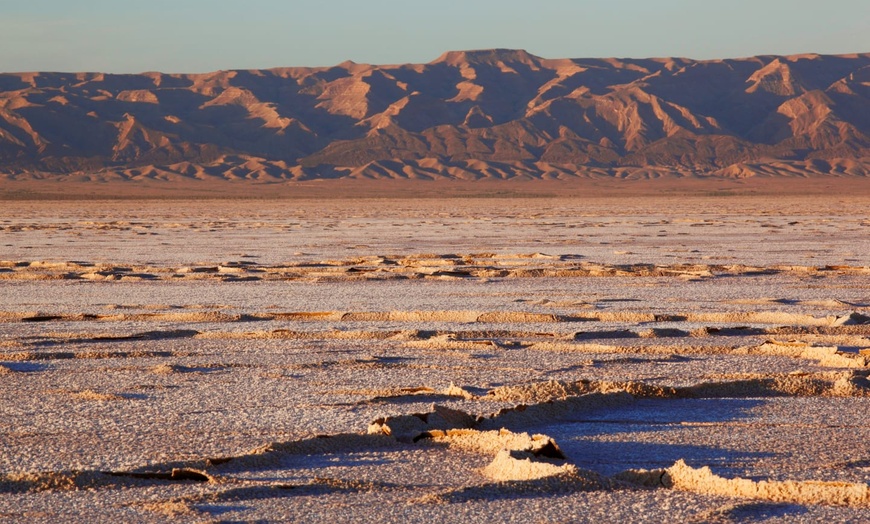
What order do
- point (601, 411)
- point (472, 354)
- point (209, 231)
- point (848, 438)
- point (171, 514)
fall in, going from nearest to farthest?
point (171, 514) → point (848, 438) → point (601, 411) → point (472, 354) → point (209, 231)

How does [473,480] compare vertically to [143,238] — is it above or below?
above

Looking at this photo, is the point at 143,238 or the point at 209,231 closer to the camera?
the point at 143,238

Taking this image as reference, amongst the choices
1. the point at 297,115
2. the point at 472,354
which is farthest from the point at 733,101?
the point at 472,354

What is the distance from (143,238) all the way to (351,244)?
5.44m

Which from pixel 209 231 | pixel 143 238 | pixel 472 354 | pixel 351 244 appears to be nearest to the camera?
pixel 472 354

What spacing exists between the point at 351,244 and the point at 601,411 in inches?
676

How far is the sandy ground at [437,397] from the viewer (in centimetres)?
471

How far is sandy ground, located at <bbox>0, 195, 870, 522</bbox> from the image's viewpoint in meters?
4.71

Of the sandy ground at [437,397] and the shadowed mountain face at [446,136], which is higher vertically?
the sandy ground at [437,397]

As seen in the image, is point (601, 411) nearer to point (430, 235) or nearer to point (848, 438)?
point (848, 438)

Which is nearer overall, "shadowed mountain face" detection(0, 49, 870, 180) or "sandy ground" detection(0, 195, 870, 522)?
"sandy ground" detection(0, 195, 870, 522)

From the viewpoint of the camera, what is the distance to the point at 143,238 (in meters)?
26.7

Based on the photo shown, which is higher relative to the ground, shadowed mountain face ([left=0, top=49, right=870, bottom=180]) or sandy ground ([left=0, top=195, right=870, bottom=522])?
sandy ground ([left=0, top=195, right=870, bottom=522])

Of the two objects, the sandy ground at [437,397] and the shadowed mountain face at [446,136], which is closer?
the sandy ground at [437,397]
